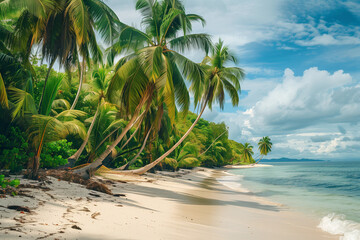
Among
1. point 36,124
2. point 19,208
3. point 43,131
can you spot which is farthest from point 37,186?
point 19,208

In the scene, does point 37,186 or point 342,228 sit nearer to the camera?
point 37,186

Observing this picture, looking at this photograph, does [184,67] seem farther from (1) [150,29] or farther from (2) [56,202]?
(2) [56,202]

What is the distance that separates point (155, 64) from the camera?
425 inches

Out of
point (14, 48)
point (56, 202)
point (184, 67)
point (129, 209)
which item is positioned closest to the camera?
point (56, 202)

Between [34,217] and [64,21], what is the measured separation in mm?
8286

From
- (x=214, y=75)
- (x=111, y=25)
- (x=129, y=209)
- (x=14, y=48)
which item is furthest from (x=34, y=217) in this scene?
(x=214, y=75)

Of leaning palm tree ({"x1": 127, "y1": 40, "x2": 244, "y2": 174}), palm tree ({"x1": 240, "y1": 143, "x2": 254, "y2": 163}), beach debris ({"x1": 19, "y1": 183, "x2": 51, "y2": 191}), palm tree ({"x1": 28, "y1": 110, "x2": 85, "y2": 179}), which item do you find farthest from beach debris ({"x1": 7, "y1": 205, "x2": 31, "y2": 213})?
palm tree ({"x1": 240, "y1": 143, "x2": 254, "y2": 163})

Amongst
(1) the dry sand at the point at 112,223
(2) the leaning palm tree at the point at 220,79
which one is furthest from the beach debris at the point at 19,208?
(2) the leaning palm tree at the point at 220,79

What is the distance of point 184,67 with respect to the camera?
1321cm

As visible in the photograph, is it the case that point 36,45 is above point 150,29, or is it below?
below

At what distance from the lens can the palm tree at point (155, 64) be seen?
11.1m

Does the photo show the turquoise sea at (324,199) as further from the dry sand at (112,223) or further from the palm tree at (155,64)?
the palm tree at (155,64)

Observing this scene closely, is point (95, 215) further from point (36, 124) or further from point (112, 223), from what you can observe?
point (36, 124)

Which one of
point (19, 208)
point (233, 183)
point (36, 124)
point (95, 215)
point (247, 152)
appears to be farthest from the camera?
point (247, 152)
